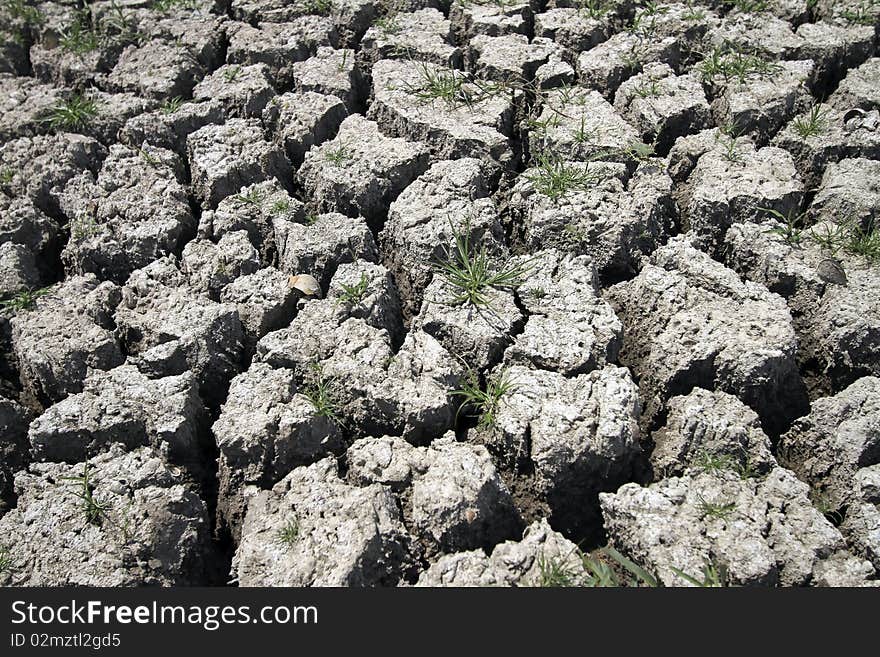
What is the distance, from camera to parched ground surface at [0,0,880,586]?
2098 mm

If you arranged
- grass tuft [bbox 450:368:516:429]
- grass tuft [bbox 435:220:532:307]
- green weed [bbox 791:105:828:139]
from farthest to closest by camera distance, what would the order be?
green weed [bbox 791:105:828:139]
grass tuft [bbox 435:220:532:307]
grass tuft [bbox 450:368:516:429]

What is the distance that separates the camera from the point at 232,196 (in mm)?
2982

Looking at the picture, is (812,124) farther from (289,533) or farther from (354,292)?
(289,533)

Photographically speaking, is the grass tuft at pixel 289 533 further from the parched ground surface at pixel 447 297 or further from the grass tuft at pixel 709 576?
the grass tuft at pixel 709 576

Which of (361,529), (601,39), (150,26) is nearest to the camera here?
(361,529)

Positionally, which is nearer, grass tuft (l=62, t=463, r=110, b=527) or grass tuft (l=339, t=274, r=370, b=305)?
grass tuft (l=62, t=463, r=110, b=527)

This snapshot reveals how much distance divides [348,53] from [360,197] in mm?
1047

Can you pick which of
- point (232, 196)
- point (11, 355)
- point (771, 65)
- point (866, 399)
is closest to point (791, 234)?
point (866, 399)

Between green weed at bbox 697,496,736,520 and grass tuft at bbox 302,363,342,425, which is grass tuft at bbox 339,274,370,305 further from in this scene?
green weed at bbox 697,496,736,520

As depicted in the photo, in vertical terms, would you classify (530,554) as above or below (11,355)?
below

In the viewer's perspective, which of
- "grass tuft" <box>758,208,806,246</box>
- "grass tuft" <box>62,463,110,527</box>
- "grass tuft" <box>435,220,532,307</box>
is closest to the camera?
"grass tuft" <box>62,463,110,527</box>

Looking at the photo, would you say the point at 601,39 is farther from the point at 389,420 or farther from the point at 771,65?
the point at 389,420

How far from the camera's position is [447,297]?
259 cm

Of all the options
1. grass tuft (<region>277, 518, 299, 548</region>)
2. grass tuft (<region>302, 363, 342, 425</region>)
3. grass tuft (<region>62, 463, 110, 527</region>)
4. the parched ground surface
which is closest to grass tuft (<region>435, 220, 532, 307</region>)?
the parched ground surface
